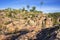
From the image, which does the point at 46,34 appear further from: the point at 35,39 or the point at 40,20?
the point at 40,20

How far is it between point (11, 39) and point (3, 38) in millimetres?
3072

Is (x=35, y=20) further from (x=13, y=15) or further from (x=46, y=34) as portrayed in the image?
(x=46, y=34)

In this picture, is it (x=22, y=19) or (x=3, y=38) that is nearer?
(x=3, y=38)

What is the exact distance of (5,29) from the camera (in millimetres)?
58781

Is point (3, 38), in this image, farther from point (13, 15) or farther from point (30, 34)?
point (13, 15)

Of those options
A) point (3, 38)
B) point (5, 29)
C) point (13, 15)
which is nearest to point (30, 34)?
point (3, 38)

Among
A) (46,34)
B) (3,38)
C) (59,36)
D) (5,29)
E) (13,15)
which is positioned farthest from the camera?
(13,15)

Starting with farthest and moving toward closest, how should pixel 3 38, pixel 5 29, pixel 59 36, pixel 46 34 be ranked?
pixel 5 29 → pixel 3 38 → pixel 46 34 → pixel 59 36

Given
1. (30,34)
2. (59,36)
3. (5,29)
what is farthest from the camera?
(5,29)

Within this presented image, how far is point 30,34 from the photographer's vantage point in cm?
4319

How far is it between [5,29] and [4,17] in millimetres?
8912

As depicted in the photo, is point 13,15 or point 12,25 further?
point 13,15

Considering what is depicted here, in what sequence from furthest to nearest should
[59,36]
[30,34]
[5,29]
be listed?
[5,29] → [30,34] → [59,36]

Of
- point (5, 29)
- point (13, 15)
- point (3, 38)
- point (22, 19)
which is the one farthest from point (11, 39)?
point (13, 15)
